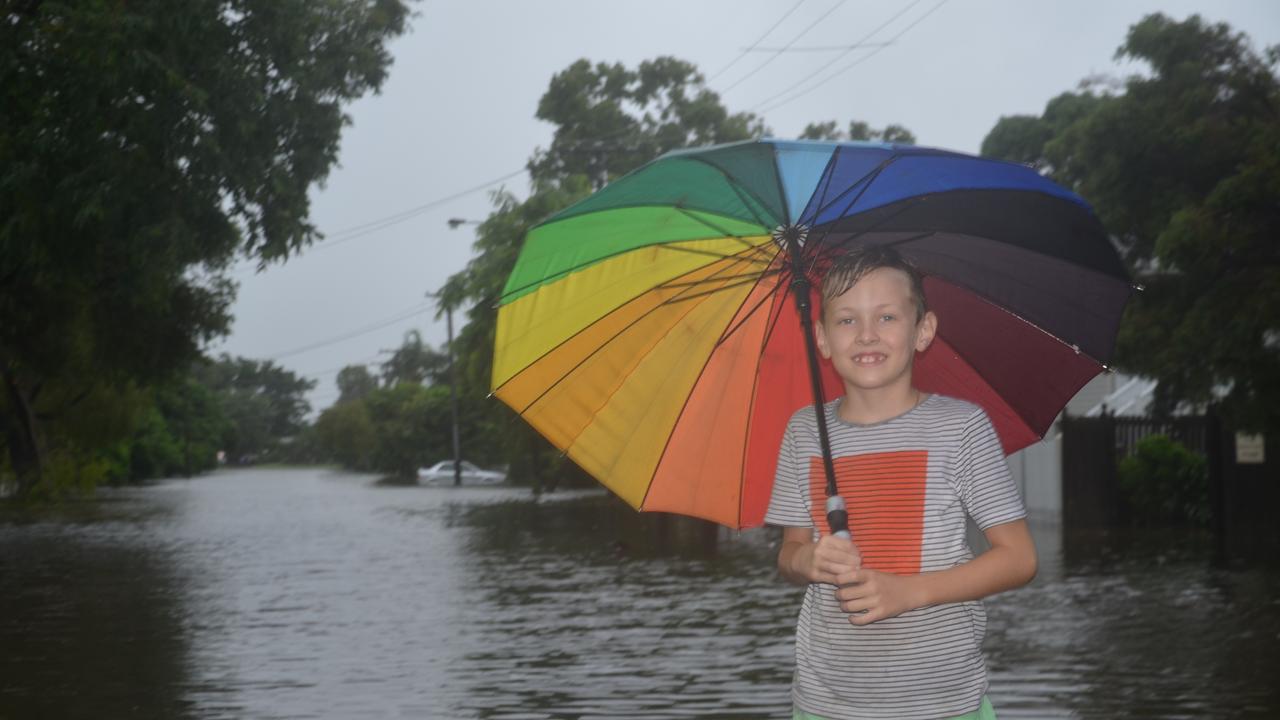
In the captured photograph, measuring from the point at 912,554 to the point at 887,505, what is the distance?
12cm

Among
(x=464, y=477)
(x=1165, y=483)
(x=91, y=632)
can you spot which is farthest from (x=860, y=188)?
(x=464, y=477)

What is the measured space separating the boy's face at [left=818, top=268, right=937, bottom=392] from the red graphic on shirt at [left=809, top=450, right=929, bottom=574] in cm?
19

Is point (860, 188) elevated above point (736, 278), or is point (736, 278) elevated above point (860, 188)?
point (860, 188)

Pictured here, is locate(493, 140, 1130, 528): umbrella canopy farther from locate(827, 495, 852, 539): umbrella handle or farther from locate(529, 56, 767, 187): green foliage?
locate(529, 56, 767, 187): green foliage

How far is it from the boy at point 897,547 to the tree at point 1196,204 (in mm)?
16365

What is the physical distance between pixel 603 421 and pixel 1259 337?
54.1ft

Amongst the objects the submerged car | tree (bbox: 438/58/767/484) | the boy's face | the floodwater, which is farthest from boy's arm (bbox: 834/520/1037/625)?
the submerged car

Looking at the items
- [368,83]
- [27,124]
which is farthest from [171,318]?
[27,124]

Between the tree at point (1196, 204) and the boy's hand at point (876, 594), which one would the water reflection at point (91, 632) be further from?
the tree at point (1196, 204)

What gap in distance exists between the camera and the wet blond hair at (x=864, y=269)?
3637mm

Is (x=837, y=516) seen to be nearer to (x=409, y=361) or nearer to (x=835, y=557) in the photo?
(x=835, y=557)

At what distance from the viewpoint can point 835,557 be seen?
3318 mm

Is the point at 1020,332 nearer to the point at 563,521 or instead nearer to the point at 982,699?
the point at 982,699

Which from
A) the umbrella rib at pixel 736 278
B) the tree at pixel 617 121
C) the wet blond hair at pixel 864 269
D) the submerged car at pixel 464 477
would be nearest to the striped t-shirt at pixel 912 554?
the wet blond hair at pixel 864 269
